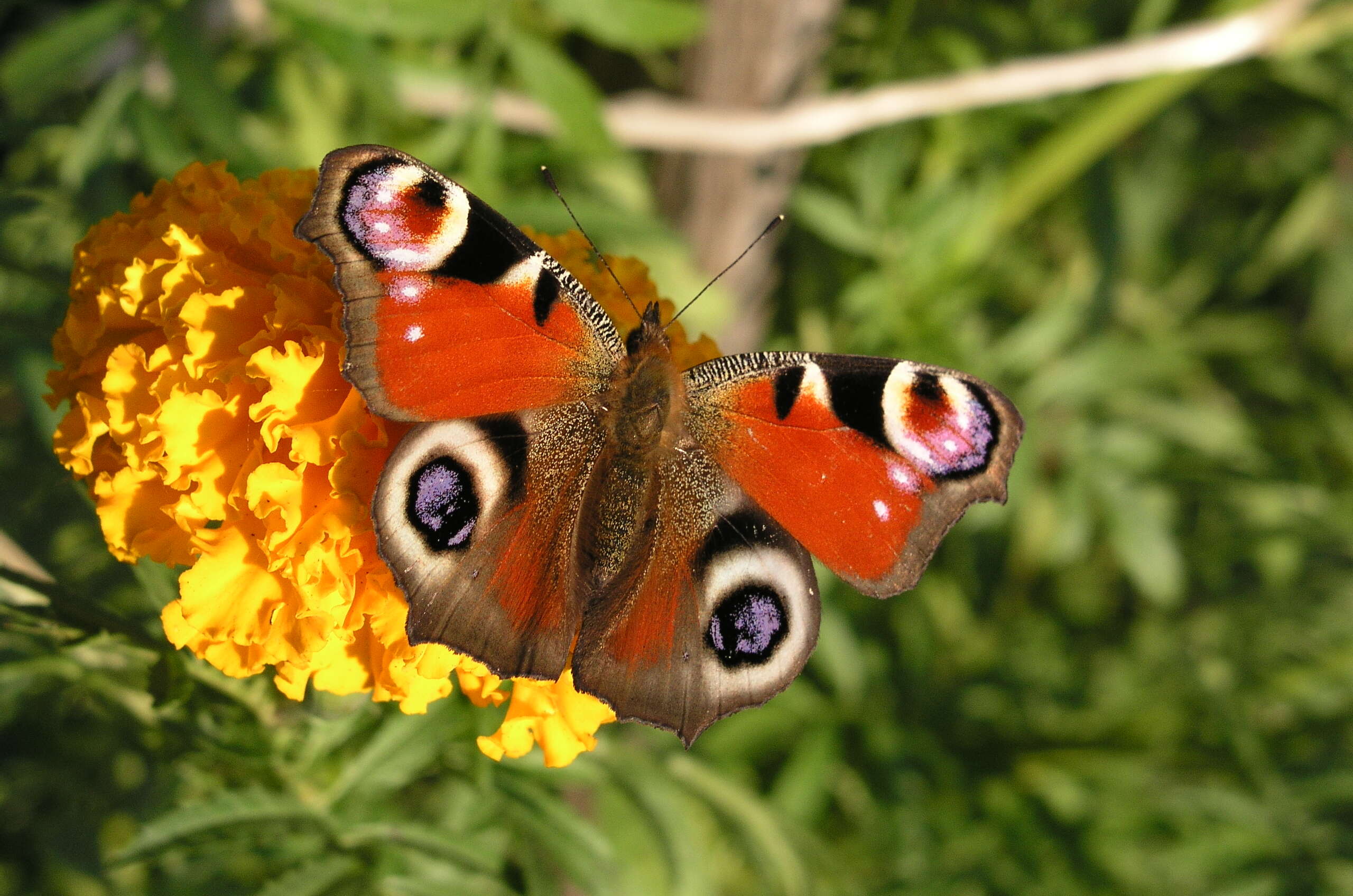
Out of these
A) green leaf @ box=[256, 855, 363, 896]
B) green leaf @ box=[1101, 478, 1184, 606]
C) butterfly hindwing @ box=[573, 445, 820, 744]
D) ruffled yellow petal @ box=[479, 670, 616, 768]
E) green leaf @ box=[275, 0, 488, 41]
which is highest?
green leaf @ box=[275, 0, 488, 41]

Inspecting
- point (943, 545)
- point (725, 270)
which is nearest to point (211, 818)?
point (725, 270)

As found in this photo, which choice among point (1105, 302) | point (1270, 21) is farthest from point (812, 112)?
point (1270, 21)

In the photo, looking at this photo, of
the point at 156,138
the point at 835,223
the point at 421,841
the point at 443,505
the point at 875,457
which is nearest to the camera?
the point at 443,505

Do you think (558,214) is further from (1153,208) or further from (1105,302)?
→ (1153,208)

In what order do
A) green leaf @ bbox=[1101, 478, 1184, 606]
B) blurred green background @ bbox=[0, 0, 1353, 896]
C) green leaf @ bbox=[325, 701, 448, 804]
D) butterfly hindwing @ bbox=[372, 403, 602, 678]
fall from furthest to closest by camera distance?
green leaf @ bbox=[1101, 478, 1184, 606] → blurred green background @ bbox=[0, 0, 1353, 896] → green leaf @ bbox=[325, 701, 448, 804] → butterfly hindwing @ bbox=[372, 403, 602, 678]

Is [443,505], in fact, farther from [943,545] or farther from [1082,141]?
[1082,141]

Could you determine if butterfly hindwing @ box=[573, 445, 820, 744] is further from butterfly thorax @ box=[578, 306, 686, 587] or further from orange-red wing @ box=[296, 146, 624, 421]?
orange-red wing @ box=[296, 146, 624, 421]

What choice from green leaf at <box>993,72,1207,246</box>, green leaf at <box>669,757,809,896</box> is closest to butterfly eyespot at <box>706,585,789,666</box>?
green leaf at <box>669,757,809,896</box>
